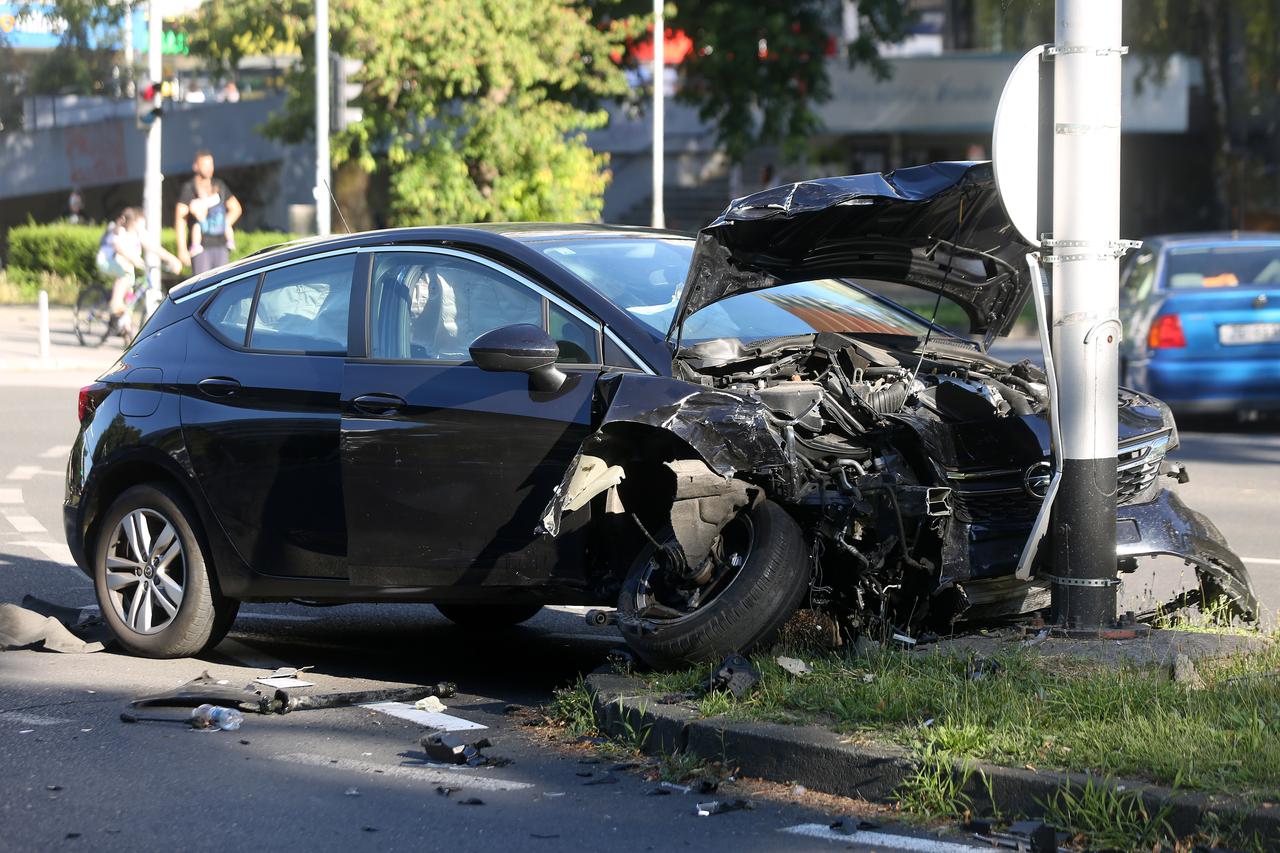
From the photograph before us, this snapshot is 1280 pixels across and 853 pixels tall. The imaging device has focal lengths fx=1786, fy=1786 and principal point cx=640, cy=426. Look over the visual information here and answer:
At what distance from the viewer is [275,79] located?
41250 millimetres

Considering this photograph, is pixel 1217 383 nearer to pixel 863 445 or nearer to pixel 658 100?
pixel 863 445

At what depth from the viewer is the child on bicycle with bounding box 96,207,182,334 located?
23438mm

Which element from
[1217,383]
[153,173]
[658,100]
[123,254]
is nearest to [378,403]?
[1217,383]

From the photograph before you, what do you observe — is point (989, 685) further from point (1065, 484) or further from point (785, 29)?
point (785, 29)

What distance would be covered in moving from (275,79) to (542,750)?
124ft

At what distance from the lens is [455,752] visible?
17.7 feet

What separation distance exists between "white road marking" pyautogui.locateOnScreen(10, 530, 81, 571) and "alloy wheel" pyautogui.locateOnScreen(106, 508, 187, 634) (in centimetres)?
205

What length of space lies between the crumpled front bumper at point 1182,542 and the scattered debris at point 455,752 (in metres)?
2.18

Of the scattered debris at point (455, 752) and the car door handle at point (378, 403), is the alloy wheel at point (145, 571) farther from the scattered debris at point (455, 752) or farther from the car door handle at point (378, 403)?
the scattered debris at point (455, 752)

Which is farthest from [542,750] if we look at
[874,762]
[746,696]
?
[874,762]

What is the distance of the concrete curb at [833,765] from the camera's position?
4281 millimetres

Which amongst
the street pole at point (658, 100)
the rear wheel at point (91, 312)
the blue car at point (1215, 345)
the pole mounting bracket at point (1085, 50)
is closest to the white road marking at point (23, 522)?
the pole mounting bracket at point (1085, 50)

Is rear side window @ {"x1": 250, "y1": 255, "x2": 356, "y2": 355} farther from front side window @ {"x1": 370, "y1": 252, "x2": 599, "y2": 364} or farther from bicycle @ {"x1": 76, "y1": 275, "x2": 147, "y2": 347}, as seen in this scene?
bicycle @ {"x1": 76, "y1": 275, "x2": 147, "y2": 347}

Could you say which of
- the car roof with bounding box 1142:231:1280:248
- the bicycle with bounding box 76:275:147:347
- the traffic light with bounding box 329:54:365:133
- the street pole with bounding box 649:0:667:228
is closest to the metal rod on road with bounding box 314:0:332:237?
the traffic light with bounding box 329:54:365:133
